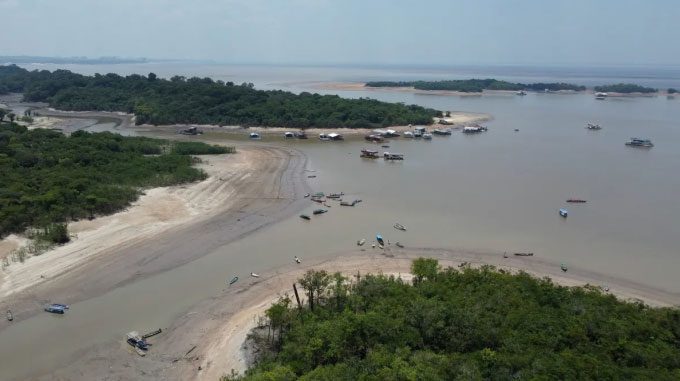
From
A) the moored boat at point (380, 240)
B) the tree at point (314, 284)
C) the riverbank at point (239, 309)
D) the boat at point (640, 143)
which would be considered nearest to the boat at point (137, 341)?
the riverbank at point (239, 309)

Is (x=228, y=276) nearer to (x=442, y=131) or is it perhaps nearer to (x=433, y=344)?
(x=433, y=344)

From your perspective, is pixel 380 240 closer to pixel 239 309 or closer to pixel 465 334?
pixel 239 309

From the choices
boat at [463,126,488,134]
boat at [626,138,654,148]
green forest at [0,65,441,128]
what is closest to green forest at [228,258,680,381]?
boat at [626,138,654,148]

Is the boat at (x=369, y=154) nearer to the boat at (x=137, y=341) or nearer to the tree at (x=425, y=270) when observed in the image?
the tree at (x=425, y=270)

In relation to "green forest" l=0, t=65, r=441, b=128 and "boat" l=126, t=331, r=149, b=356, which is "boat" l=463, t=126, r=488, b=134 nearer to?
"green forest" l=0, t=65, r=441, b=128

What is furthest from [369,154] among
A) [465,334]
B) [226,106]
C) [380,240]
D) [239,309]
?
[465,334]

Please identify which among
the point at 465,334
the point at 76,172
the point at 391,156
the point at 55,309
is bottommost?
the point at 55,309

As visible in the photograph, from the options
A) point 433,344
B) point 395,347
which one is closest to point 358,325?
point 395,347

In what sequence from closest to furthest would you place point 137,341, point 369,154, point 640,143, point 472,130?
point 137,341
point 369,154
point 640,143
point 472,130
